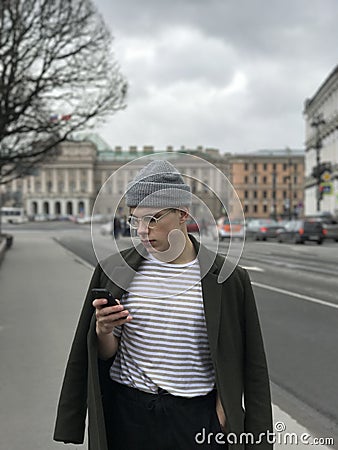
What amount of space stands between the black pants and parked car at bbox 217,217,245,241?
25.6 inches

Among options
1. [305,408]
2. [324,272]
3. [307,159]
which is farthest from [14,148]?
[307,159]

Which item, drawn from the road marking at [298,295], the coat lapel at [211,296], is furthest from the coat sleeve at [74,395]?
the road marking at [298,295]

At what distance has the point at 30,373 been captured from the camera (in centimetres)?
675

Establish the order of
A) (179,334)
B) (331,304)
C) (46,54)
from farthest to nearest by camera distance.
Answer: (46,54) < (331,304) < (179,334)

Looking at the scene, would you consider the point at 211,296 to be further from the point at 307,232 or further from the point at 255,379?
the point at 307,232

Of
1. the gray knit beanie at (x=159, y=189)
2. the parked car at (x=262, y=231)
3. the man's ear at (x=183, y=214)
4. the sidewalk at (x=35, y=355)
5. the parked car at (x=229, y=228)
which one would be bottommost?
the sidewalk at (x=35, y=355)

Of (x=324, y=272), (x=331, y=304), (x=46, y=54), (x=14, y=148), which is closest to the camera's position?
(x=331, y=304)

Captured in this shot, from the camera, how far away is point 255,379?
8.43 ft

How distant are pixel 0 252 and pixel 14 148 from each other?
7.12 m

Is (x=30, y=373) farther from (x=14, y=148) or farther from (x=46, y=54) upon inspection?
(x=14, y=148)

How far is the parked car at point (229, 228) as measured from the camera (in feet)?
8.74

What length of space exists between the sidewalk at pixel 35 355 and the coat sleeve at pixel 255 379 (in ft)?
7.01

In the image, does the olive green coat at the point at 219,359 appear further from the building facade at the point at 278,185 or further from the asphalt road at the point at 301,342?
the building facade at the point at 278,185

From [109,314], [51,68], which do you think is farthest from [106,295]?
[51,68]
